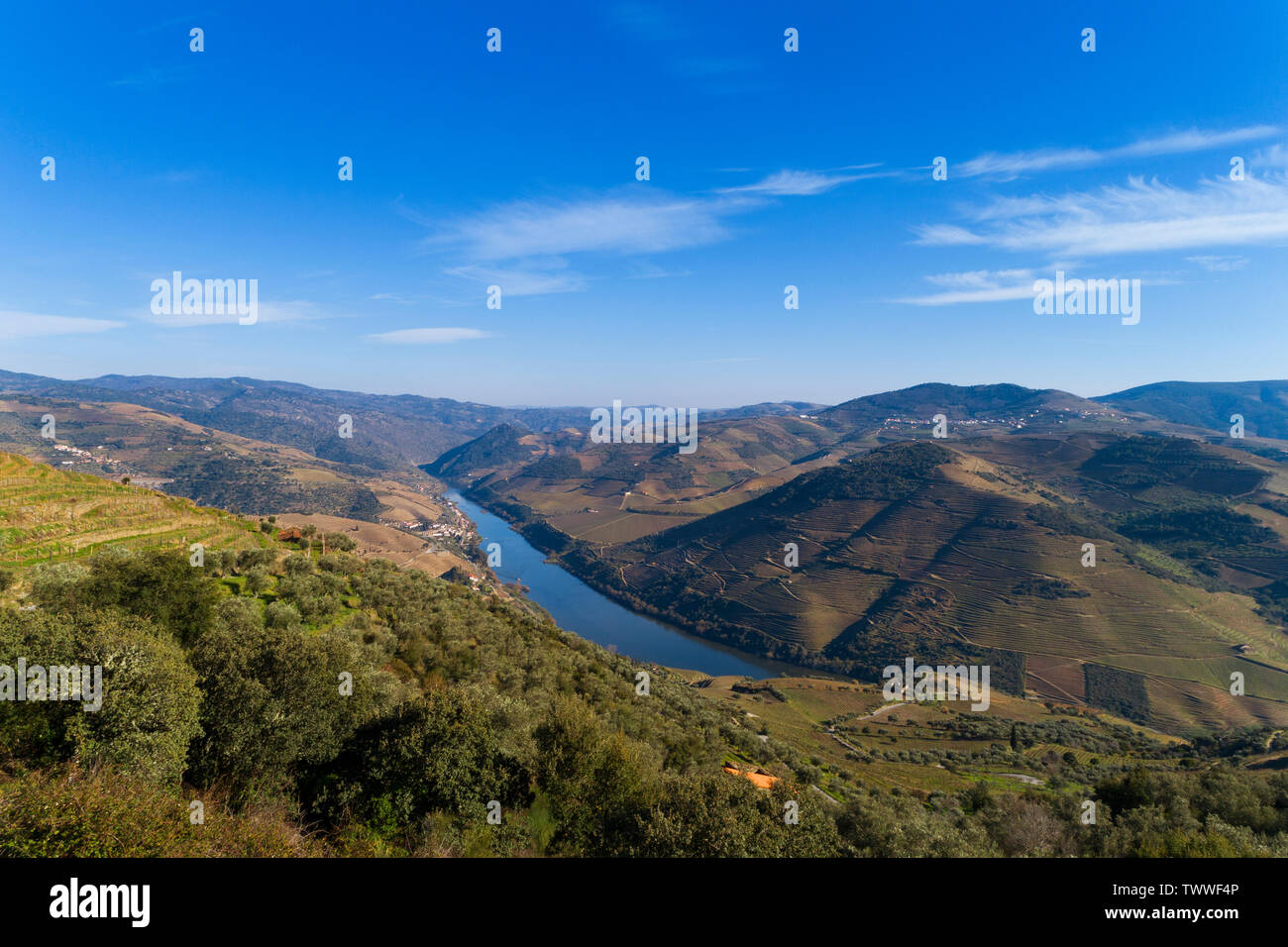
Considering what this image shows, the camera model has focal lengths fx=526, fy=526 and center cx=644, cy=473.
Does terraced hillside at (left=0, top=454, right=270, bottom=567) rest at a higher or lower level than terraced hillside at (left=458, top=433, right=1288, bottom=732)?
higher

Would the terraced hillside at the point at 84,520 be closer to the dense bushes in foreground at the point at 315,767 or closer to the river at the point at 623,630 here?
the dense bushes in foreground at the point at 315,767

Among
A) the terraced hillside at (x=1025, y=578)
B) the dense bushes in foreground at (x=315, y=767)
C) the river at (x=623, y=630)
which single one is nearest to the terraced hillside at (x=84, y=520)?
the dense bushes in foreground at (x=315, y=767)

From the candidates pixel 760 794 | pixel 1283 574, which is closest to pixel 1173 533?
pixel 1283 574

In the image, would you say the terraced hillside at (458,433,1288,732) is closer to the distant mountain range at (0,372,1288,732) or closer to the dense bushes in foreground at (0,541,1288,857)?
the distant mountain range at (0,372,1288,732)

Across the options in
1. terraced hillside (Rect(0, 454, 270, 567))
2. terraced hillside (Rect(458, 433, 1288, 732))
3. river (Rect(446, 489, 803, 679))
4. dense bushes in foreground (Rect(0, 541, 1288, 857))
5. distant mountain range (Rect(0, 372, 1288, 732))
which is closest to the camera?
dense bushes in foreground (Rect(0, 541, 1288, 857))

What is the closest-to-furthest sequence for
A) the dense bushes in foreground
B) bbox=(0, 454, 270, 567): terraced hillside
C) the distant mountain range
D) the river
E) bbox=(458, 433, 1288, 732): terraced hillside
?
the dense bushes in foreground → bbox=(0, 454, 270, 567): terraced hillside → bbox=(458, 433, 1288, 732): terraced hillside → the distant mountain range → the river

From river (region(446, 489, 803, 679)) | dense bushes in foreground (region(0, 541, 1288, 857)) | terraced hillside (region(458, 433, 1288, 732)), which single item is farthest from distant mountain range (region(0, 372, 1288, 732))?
dense bushes in foreground (region(0, 541, 1288, 857))

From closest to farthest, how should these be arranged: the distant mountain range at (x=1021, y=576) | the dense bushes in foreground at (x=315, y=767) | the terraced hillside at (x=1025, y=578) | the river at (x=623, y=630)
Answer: the dense bushes in foreground at (x=315, y=767), the terraced hillside at (x=1025, y=578), the distant mountain range at (x=1021, y=576), the river at (x=623, y=630)
